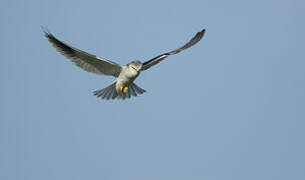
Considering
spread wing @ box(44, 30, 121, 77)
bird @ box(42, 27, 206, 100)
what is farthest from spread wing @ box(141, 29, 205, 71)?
spread wing @ box(44, 30, 121, 77)

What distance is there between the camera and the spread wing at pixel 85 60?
1356cm

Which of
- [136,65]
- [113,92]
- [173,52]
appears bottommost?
[113,92]

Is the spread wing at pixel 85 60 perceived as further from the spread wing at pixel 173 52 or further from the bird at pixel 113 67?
the spread wing at pixel 173 52

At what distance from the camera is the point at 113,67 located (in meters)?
14.1

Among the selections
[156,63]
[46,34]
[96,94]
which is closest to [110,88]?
[96,94]

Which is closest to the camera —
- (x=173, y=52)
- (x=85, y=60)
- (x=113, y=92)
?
(x=85, y=60)

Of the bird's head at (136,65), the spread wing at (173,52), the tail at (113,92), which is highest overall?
the spread wing at (173,52)

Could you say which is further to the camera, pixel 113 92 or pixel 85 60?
pixel 113 92

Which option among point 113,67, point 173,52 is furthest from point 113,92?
point 173,52

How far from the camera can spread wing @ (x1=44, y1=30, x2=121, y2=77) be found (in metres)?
13.6

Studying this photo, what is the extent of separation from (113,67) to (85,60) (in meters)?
0.71

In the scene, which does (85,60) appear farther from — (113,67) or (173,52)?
(173,52)

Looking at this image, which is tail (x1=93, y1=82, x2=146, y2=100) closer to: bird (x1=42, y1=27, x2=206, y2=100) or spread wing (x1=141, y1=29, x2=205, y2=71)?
bird (x1=42, y1=27, x2=206, y2=100)

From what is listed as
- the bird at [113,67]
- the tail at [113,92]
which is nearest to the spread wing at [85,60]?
the bird at [113,67]
